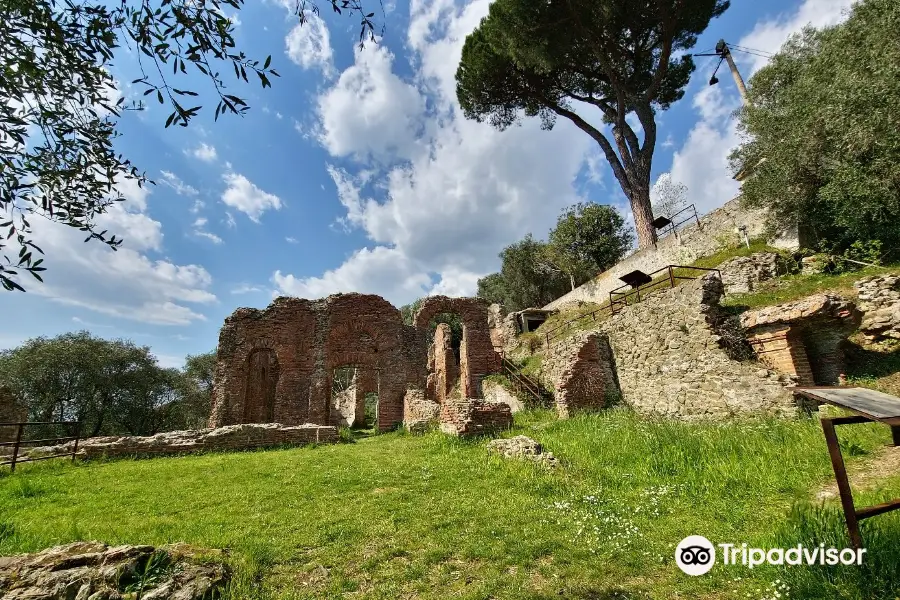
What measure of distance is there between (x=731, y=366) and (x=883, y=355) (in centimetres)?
373

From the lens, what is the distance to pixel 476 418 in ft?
33.8

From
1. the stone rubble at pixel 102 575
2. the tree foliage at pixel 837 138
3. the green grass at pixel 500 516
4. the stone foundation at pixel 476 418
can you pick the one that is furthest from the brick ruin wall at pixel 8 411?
the tree foliage at pixel 837 138

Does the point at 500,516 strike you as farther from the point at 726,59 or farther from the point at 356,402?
the point at 726,59

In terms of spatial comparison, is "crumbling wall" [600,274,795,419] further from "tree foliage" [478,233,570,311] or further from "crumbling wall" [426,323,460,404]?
"tree foliage" [478,233,570,311]

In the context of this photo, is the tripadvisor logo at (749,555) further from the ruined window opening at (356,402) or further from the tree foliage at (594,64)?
the tree foliage at (594,64)

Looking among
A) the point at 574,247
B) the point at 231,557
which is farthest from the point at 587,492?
the point at 574,247

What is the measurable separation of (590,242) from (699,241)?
48.8 feet

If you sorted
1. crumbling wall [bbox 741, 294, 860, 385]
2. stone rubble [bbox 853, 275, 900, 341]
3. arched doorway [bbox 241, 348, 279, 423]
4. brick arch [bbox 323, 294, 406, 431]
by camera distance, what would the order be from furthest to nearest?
arched doorway [bbox 241, 348, 279, 423] < brick arch [bbox 323, 294, 406, 431] < stone rubble [bbox 853, 275, 900, 341] < crumbling wall [bbox 741, 294, 860, 385]

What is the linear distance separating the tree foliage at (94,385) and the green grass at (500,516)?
25117 mm

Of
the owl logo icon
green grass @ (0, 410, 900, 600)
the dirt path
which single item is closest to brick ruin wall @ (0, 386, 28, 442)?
green grass @ (0, 410, 900, 600)

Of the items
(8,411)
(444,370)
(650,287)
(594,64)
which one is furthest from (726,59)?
(8,411)

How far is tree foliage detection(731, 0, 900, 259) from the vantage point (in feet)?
33.6

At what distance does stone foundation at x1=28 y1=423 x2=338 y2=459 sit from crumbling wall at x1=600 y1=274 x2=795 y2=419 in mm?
9965

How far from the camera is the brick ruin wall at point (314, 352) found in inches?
675
